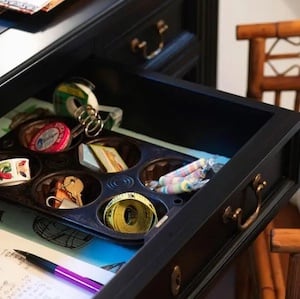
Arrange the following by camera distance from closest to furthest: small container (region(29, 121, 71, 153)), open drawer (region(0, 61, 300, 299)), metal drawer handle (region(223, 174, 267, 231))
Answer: open drawer (region(0, 61, 300, 299)), metal drawer handle (region(223, 174, 267, 231)), small container (region(29, 121, 71, 153))

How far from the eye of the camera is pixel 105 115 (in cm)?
118

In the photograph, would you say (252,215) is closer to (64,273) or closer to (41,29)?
(64,273)

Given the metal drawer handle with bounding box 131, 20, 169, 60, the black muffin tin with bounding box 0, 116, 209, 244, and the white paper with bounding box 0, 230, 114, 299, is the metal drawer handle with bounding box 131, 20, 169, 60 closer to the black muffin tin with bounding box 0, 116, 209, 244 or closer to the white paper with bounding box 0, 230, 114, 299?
the black muffin tin with bounding box 0, 116, 209, 244

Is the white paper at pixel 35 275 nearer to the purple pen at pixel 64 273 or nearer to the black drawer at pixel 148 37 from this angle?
the purple pen at pixel 64 273

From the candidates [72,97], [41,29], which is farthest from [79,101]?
[41,29]

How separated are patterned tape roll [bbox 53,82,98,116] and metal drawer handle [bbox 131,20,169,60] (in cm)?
19

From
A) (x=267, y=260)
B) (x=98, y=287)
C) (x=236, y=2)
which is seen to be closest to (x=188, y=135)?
(x=267, y=260)

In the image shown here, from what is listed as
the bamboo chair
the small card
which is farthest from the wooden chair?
the small card

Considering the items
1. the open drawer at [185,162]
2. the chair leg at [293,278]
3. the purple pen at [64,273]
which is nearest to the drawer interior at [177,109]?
the open drawer at [185,162]

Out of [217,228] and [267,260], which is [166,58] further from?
[217,228]

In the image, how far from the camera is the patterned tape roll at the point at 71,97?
3.81 feet

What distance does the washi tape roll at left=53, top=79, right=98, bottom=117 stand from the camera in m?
1.16

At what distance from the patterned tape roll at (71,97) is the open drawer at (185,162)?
5 centimetres

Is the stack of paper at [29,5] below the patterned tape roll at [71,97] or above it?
above
